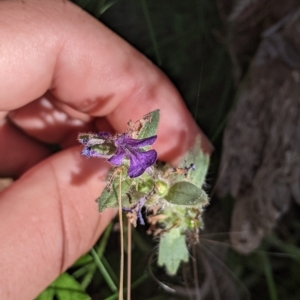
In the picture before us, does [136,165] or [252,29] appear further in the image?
[252,29]

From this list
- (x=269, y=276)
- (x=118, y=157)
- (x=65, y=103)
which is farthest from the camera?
(x=65, y=103)

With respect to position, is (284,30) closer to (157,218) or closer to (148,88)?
(148,88)

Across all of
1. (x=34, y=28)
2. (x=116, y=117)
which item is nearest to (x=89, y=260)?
(x=116, y=117)

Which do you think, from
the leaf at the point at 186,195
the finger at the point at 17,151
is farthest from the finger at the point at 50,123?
the leaf at the point at 186,195

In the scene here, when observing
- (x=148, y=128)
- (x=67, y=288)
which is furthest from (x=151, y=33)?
(x=67, y=288)

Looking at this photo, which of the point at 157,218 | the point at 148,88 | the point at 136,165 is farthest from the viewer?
the point at 148,88

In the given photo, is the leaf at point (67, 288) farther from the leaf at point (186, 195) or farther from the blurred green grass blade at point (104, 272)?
the leaf at point (186, 195)

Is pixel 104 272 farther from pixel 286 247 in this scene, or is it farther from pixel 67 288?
pixel 286 247
